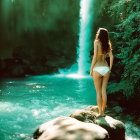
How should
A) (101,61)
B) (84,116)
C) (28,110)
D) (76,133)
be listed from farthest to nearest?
(28,110) < (84,116) < (101,61) < (76,133)

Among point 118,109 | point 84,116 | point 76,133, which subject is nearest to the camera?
point 76,133

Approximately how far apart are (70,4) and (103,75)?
707 inches

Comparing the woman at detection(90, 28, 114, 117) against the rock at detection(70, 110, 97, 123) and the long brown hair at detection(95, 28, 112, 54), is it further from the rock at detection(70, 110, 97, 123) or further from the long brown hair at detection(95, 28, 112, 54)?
the rock at detection(70, 110, 97, 123)

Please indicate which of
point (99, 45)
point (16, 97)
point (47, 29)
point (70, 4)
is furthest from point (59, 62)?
point (99, 45)

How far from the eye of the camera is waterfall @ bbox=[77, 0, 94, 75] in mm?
19031

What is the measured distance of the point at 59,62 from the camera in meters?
19.7

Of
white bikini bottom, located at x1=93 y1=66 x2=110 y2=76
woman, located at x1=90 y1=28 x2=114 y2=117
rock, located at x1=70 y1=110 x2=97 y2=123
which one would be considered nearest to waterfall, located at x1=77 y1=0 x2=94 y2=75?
rock, located at x1=70 y1=110 x2=97 y2=123

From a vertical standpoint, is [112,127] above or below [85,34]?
below

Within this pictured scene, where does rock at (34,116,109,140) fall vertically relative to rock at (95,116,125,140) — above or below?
above

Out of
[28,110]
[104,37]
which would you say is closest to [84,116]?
[104,37]

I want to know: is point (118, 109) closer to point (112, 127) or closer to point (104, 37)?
point (112, 127)

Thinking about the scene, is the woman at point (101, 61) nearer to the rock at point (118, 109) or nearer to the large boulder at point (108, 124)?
the large boulder at point (108, 124)

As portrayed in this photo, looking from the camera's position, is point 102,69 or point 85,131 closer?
point 85,131

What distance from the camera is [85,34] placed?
64.1 feet
